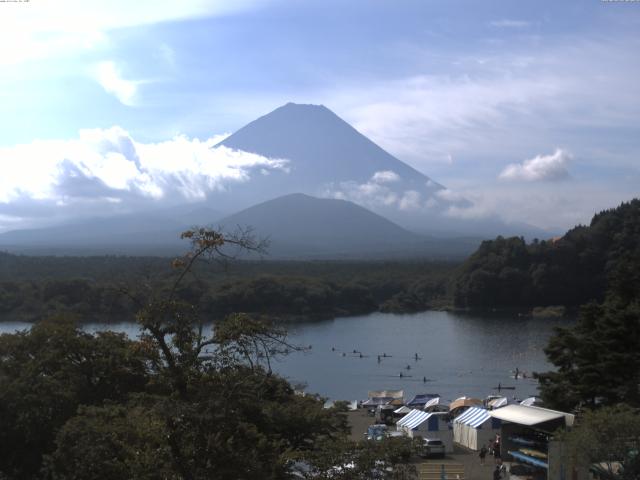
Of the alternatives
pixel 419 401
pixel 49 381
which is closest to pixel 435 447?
pixel 49 381

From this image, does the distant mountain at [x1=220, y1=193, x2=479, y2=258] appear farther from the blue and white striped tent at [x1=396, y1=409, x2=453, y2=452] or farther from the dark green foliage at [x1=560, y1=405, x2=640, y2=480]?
the dark green foliage at [x1=560, y1=405, x2=640, y2=480]

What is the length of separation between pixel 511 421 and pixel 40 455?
563 cm

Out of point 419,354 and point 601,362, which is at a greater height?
point 601,362

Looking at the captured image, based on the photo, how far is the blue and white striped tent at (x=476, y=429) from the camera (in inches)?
489

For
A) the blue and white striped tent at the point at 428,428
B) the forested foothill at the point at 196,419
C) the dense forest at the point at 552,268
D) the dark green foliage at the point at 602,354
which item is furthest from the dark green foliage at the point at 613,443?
the dense forest at the point at 552,268

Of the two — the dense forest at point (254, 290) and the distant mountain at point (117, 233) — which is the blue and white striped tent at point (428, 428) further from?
the distant mountain at point (117, 233)

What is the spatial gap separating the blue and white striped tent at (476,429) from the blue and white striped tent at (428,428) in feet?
0.81

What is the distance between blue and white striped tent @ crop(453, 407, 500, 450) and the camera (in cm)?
1242

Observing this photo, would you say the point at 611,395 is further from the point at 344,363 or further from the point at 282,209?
the point at 282,209

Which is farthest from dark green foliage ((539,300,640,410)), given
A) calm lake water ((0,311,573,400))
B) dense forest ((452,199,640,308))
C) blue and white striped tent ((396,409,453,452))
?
dense forest ((452,199,640,308))

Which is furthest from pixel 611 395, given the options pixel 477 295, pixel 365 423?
pixel 477 295

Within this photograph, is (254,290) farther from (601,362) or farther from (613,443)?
(613,443)

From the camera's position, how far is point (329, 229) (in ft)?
422

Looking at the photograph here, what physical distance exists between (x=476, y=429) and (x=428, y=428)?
80 cm
